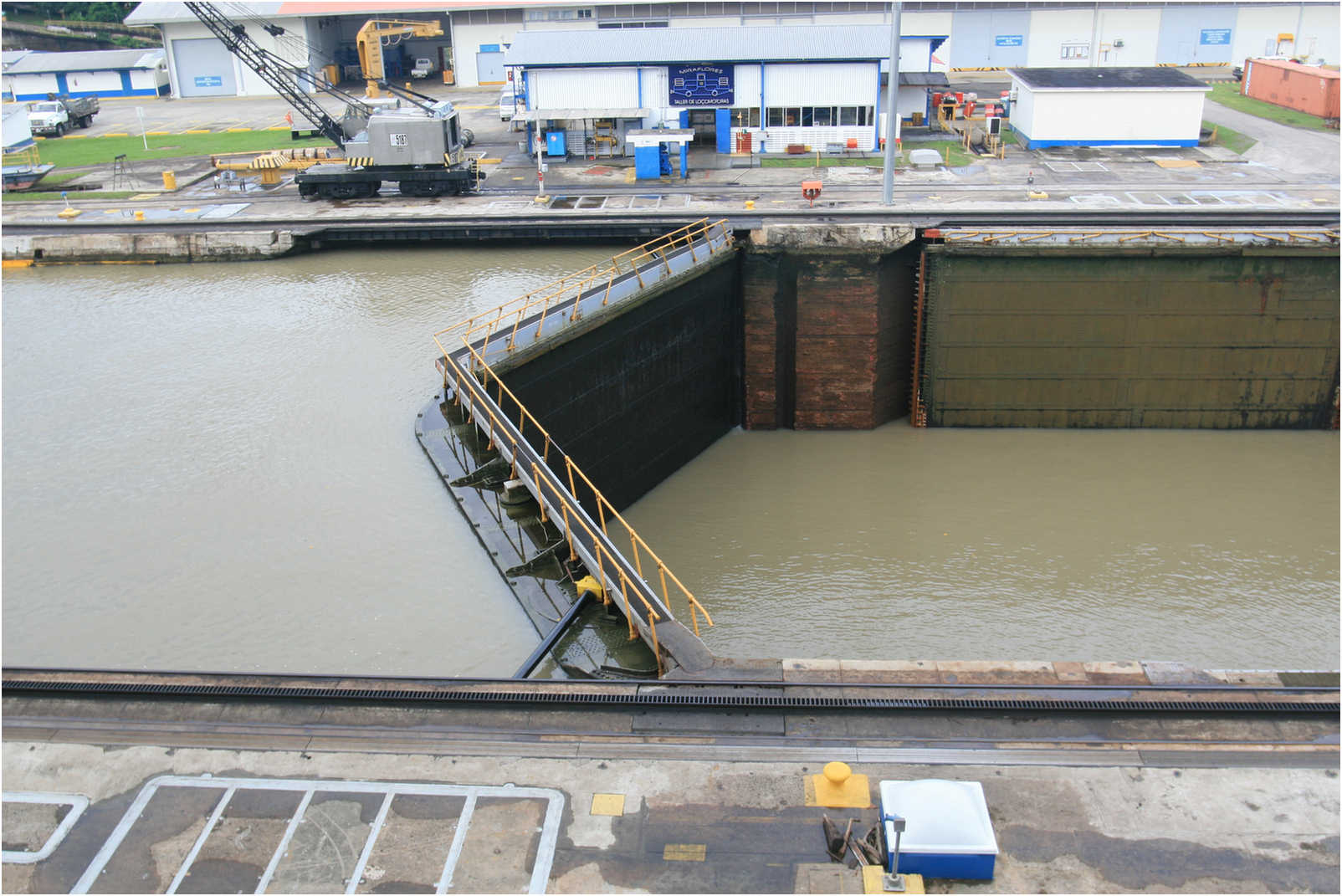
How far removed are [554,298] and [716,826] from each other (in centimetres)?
1641

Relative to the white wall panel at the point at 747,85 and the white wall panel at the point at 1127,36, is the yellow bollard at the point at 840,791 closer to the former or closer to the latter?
the white wall panel at the point at 747,85

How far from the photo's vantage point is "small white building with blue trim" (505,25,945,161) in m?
39.7

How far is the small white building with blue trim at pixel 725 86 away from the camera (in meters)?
39.7

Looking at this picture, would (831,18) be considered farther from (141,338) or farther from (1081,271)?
(141,338)

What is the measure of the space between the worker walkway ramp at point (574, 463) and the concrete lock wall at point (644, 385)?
0.30 m

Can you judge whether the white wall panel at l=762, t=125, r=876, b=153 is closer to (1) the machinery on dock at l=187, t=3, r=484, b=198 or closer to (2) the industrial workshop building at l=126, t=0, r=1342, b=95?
(1) the machinery on dock at l=187, t=3, r=484, b=198

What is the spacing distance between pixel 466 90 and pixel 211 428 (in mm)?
45629

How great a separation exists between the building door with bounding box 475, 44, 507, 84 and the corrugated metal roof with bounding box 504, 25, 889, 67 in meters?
20.1

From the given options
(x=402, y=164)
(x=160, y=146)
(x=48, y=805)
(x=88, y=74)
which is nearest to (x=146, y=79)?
(x=88, y=74)

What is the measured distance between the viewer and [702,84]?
40.5m

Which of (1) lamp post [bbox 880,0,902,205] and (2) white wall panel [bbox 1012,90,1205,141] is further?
(2) white wall panel [bbox 1012,90,1205,141]

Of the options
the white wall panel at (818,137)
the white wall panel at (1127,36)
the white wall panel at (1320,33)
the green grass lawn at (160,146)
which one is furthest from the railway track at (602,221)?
the white wall panel at (1320,33)

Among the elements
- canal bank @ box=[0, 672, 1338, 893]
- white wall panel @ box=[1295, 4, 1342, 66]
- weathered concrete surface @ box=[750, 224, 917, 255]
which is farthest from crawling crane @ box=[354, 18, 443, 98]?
canal bank @ box=[0, 672, 1338, 893]

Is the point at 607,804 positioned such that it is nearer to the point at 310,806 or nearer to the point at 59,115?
the point at 310,806
